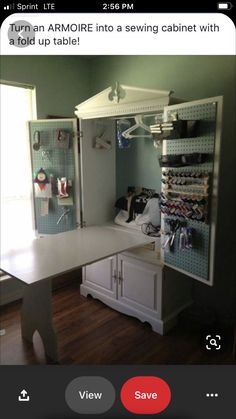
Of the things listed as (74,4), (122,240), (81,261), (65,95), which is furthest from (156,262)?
(74,4)

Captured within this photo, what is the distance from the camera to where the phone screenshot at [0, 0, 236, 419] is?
0.38 m

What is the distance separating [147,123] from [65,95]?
0.48 m

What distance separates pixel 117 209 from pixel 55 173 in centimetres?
46

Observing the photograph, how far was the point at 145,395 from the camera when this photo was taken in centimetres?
37

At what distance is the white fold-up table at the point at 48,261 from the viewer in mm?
1029

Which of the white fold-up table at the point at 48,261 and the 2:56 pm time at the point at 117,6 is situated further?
the white fold-up table at the point at 48,261

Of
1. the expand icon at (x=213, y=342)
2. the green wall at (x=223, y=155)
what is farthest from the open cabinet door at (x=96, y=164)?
the expand icon at (x=213, y=342)

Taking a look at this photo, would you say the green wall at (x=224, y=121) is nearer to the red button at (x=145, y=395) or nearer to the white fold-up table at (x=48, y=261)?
the white fold-up table at (x=48, y=261)

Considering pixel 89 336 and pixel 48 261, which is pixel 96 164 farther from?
pixel 89 336

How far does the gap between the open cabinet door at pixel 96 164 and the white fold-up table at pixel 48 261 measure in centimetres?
19

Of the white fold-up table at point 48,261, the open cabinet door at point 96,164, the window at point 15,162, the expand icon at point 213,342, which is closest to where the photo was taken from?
the expand icon at point 213,342

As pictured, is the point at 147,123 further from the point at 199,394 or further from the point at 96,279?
the point at 199,394

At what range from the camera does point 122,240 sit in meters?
1.39

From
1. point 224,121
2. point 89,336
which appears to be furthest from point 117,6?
point 89,336
